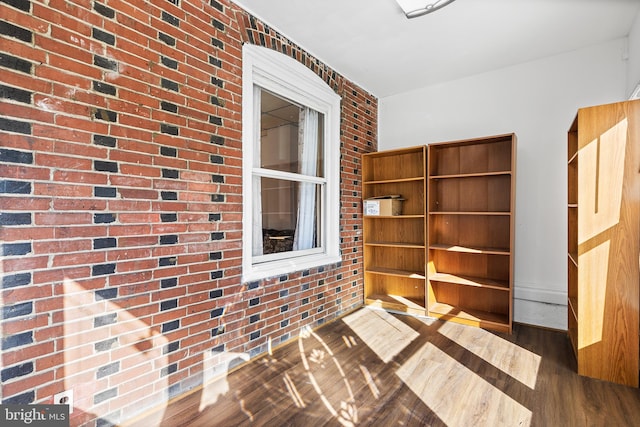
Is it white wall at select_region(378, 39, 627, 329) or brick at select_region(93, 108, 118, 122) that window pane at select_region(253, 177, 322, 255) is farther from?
white wall at select_region(378, 39, 627, 329)

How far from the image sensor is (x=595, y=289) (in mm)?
2316

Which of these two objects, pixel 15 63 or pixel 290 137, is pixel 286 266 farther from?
pixel 15 63

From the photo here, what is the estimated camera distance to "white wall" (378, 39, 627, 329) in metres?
3.12

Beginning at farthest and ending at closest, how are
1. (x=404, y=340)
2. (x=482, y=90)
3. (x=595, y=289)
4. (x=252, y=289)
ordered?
(x=482, y=90) → (x=404, y=340) → (x=252, y=289) → (x=595, y=289)

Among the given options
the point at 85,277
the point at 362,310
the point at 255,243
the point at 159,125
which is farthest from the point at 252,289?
the point at 362,310

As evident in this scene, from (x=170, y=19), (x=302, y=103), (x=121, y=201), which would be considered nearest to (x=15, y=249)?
(x=121, y=201)

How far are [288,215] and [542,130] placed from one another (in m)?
2.86

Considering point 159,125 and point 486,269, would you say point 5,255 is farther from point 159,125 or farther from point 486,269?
point 486,269

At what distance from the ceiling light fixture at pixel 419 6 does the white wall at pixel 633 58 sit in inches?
68.2

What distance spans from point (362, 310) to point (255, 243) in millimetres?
1814

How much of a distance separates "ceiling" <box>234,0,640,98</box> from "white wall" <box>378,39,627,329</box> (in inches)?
6.6

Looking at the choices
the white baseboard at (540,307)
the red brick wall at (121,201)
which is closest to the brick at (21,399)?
the red brick wall at (121,201)

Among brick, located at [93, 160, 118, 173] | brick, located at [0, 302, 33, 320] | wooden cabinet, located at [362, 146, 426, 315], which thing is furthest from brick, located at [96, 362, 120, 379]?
wooden cabinet, located at [362, 146, 426, 315]

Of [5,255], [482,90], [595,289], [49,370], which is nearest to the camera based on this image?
[5,255]
